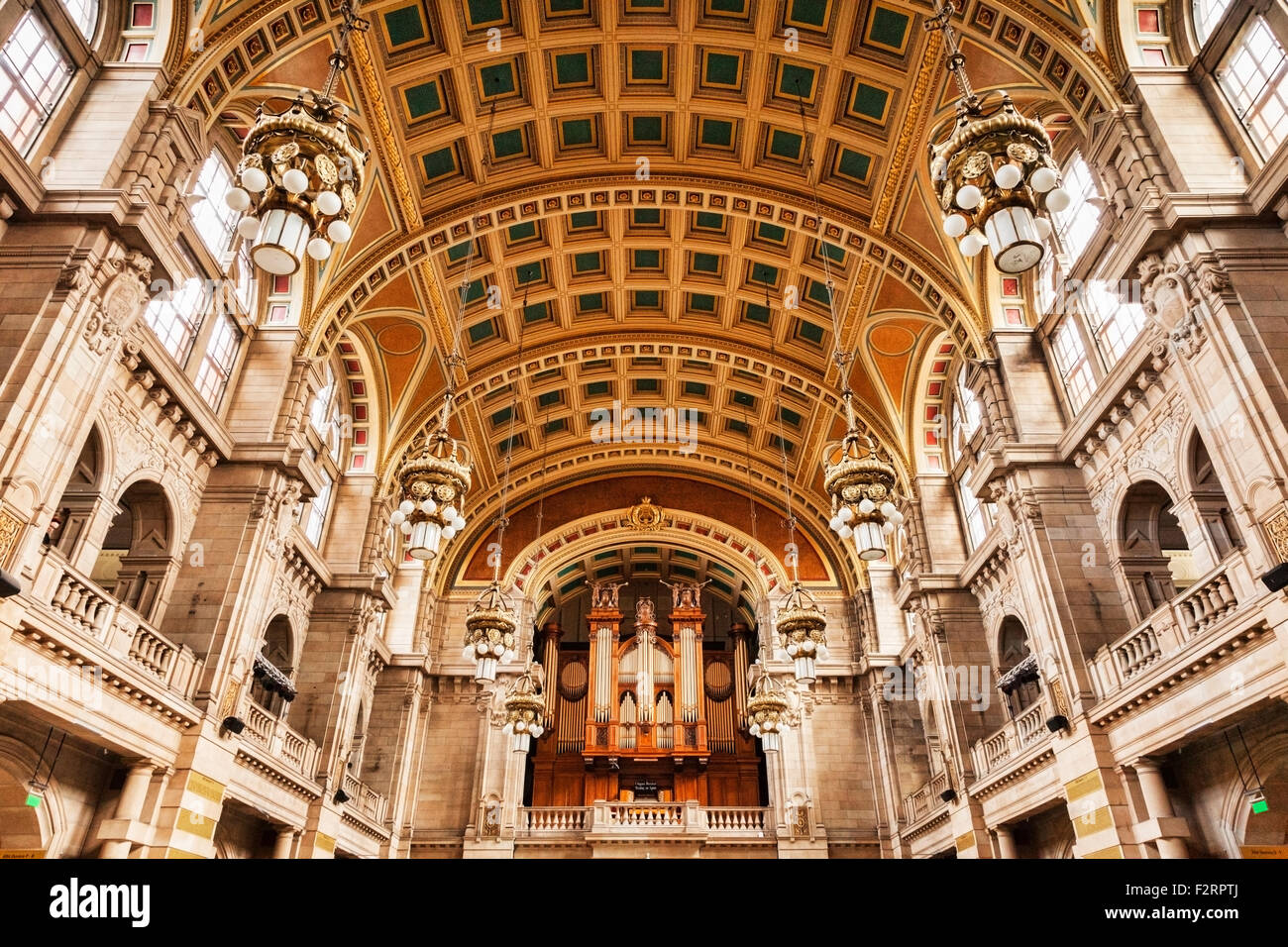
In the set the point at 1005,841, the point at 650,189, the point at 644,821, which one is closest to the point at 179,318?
the point at 650,189

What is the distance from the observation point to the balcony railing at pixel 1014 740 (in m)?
11.4

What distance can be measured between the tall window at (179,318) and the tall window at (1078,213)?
12.9 meters

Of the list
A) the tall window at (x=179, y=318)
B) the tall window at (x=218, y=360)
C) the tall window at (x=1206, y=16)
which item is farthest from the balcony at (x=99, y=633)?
the tall window at (x=1206, y=16)

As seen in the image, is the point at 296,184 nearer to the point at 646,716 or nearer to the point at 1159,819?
the point at 1159,819

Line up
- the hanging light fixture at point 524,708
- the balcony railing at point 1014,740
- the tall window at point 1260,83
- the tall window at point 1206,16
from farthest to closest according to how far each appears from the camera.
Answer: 1. the hanging light fixture at point 524,708
2. the balcony railing at point 1014,740
3. the tall window at point 1206,16
4. the tall window at point 1260,83

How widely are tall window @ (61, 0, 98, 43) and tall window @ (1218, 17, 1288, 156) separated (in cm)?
1344

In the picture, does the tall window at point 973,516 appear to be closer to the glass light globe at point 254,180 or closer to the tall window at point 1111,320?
the tall window at point 1111,320

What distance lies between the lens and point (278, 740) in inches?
490

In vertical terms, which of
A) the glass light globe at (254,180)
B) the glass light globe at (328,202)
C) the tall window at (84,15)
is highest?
the tall window at (84,15)

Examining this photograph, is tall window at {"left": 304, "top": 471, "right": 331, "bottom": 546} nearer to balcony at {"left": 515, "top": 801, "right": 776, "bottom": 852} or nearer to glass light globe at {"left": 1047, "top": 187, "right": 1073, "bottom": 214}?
balcony at {"left": 515, "top": 801, "right": 776, "bottom": 852}

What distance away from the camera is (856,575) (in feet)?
70.4

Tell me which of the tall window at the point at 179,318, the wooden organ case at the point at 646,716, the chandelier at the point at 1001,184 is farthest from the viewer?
the wooden organ case at the point at 646,716

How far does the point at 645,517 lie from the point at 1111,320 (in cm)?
1424
